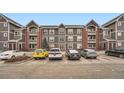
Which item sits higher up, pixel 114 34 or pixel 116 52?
pixel 114 34

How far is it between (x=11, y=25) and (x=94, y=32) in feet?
34.6

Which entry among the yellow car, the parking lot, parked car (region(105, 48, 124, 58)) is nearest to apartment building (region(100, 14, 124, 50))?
parked car (region(105, 48, 124, 58))

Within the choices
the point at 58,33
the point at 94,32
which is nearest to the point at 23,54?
the point at 94,32

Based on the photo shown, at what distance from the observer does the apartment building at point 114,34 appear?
71.7 ft

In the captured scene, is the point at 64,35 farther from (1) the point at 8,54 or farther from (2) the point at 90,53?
(1) the point at 8,54

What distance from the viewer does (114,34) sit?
23.2 m

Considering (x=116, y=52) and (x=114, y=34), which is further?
(x=116, y=52)

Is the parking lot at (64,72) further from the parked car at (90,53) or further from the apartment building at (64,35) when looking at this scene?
the apartment building at (64,35)

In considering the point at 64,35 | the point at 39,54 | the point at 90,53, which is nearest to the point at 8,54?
the point at 39,54

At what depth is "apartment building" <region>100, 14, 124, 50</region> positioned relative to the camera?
21844 mm

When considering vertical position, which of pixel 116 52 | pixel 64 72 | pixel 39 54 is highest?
pixel 116 52

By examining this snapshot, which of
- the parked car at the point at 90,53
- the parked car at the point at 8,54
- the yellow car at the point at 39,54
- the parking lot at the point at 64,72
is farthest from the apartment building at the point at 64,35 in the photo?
the parking lot at the point at 64,72

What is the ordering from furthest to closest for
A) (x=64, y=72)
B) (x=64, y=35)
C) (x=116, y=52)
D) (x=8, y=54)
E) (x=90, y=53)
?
(x=64, y=35), (x=116, y=52), (x=90, y=53), (x=8, y=54), (x=64, y=72)

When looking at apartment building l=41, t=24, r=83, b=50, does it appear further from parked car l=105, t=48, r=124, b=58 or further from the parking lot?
the parking lot
